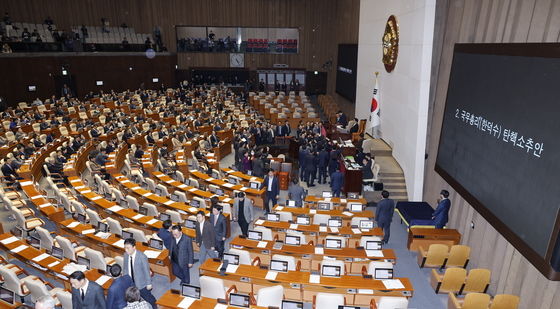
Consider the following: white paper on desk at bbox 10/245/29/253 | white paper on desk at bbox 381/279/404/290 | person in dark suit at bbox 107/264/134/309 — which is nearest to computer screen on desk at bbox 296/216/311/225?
white paper on desk at bbox 381/279/404/290

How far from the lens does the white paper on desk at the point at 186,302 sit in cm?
624

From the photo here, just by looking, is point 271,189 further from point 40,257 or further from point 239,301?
point 40,257

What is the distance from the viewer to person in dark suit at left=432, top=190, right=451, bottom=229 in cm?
992

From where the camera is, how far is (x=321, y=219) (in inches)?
404

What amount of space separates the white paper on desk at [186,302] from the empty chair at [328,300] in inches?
83.5

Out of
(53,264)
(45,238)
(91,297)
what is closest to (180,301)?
(91,297)

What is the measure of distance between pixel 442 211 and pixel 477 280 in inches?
95.0

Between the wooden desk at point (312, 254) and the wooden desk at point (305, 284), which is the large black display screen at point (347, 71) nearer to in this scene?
the wooden desk at point (312, 254)

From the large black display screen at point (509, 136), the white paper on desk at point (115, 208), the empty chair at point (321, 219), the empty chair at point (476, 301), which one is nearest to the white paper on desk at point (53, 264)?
the white paper on desk at point (115, 208)

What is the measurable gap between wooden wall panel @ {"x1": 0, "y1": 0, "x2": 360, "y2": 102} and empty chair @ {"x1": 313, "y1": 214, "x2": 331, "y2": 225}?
23321mm

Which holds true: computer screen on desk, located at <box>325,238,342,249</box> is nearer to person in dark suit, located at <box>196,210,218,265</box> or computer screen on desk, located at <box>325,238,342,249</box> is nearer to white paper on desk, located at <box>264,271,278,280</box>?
white paper on desk, located at <box>264,271,278,280</box>

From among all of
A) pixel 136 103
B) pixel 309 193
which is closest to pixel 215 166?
pixel 309 193

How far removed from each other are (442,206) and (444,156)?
1.42 meters

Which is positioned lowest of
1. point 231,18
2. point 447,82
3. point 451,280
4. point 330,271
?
point 451,280
